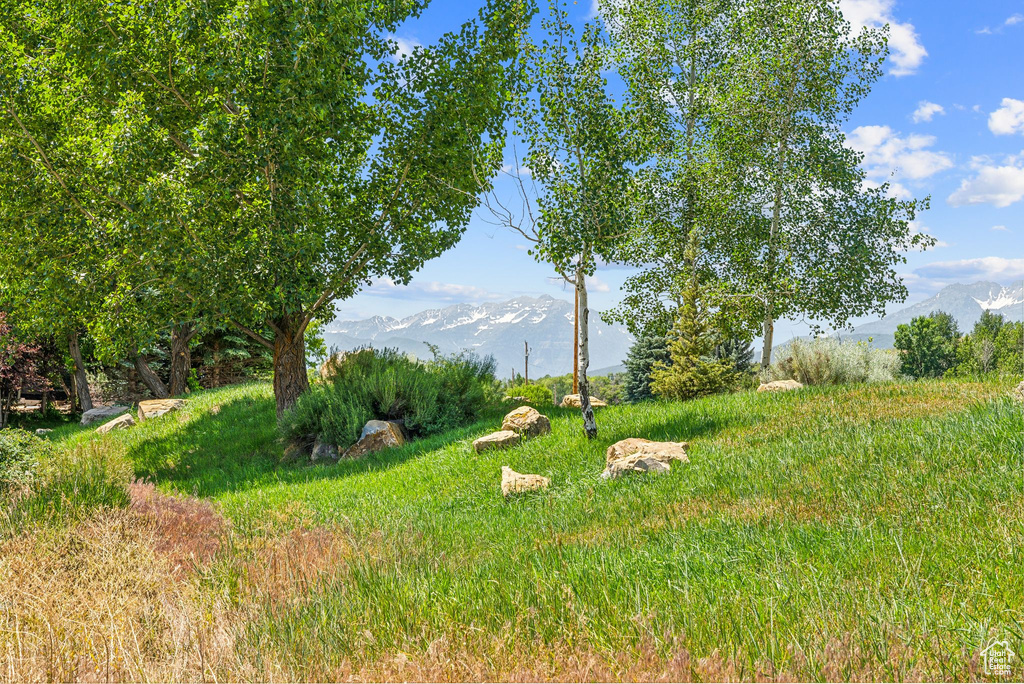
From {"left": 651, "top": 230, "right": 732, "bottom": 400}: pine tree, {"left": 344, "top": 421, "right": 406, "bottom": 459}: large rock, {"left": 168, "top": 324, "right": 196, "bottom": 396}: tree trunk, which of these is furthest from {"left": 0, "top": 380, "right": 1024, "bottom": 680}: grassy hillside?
{"left": 168, "top": 324, "right": 196, "bottom": 396}: tree trunk

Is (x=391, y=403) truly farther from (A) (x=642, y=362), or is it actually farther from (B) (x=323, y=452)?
(A) (x=642, y=362)

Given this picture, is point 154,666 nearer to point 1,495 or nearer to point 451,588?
point 451,588

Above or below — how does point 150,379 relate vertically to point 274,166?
below

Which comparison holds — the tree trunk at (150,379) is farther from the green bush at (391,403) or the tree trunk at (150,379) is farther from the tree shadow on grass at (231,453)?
the green bush at (391,403)

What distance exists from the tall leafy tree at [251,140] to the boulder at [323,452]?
9.23 feet

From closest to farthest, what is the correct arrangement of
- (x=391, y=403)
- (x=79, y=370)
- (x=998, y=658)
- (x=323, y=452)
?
(x=998, y=658)
(x=323, y=452)
(x=391, y=403)
(x=79, y=370)

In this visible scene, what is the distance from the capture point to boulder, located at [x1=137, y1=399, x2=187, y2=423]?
1923 cm

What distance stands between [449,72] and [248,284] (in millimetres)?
7220

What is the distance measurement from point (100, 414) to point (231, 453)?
12439 mm

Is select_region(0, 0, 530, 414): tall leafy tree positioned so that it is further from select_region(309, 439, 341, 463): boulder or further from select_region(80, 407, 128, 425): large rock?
select_region(80, 407, 128, 425): large rock

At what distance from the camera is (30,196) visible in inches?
564

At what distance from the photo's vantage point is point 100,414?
75.0ft

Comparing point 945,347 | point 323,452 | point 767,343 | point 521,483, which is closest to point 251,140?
point 323,452

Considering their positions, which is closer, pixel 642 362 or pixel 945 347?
pixel 642 362
